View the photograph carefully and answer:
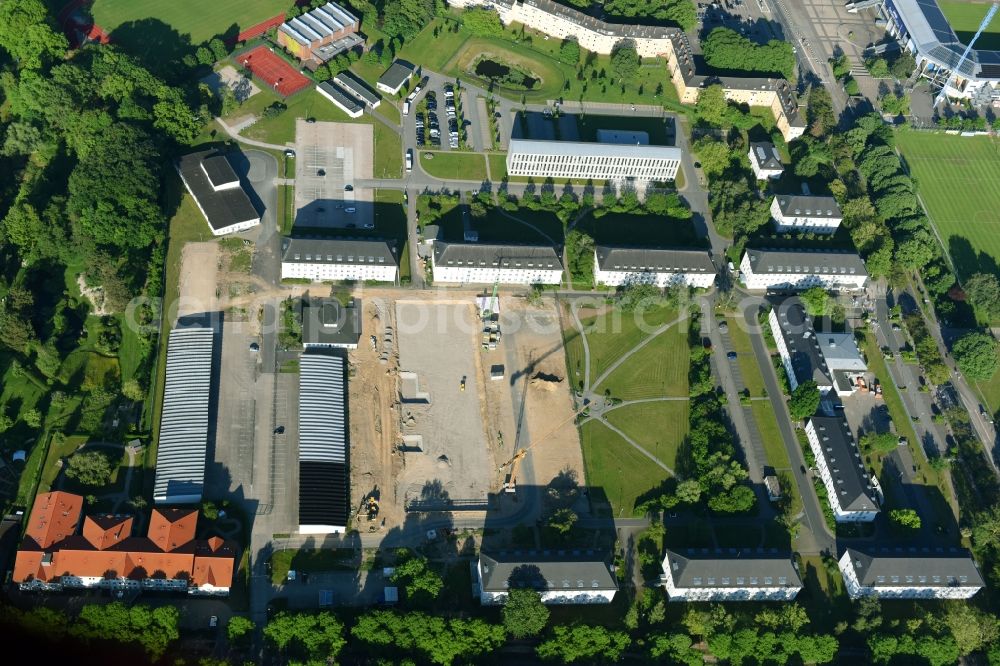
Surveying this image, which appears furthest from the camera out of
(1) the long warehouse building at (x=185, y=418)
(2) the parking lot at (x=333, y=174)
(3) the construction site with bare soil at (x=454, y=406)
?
(2) the parking lot at (x=333, y=174)

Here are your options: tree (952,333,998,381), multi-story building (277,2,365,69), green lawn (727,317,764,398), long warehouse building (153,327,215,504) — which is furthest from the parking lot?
tree (952,333,998,381)

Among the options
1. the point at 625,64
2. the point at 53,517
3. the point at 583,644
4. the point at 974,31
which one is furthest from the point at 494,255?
the point at 974,31

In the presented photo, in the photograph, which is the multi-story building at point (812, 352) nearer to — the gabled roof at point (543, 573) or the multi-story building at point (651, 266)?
the multi-story building at point (651, 266)

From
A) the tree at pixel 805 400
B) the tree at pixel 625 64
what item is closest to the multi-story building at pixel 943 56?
the tree at pixel 625 64

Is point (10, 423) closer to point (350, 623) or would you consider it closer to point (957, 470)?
point (350, 623)

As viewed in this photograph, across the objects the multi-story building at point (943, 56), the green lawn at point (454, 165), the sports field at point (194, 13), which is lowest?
the green lawn at point (454, 165)

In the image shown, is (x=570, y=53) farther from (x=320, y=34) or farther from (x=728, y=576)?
(x=728, y=576)

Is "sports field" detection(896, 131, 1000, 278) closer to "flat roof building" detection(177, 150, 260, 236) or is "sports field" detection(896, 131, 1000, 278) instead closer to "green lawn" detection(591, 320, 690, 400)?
"green lawn" detection(591, 320, 690, 400)
